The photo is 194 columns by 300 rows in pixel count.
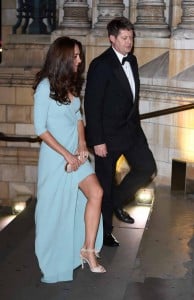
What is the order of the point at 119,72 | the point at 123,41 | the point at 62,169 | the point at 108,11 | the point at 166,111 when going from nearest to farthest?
1. the point at 62,169
2. the point at 123,41
3. the point at 119,72
4. the point at 166,111
5. the point at 108,11

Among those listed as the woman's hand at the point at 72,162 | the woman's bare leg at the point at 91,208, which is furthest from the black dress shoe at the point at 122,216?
the woman's hand at the point at 72,162

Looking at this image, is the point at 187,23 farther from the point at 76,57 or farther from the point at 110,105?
the point at 76,57

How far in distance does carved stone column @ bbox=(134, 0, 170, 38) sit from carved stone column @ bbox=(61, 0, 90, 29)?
882 mm

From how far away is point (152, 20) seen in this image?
24.2 ft

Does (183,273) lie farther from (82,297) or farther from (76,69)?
(76,69)

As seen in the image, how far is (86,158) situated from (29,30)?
16.7 feet

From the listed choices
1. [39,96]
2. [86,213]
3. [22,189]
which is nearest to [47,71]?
[39,96]

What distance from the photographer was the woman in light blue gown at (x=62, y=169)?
13.6 feet

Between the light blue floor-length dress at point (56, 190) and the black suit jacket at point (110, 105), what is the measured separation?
42 centimetres

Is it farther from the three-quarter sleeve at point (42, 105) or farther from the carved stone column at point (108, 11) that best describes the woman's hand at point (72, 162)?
the carved stone column at point (108, 11)

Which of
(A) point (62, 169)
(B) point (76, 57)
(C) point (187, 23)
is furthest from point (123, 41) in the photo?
(C) point (187, 23)

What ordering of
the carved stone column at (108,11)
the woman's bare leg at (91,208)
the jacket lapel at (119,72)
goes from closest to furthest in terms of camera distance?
the woman's bare leg at (91,208), the jacket lapel at (119,72), the carved stone column at (108,11)

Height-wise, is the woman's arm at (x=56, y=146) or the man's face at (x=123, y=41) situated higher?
the man's face at (x=123, y=41)

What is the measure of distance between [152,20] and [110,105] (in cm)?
273
